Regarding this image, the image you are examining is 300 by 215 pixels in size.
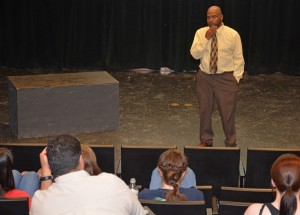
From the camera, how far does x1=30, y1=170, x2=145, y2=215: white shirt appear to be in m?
2.77

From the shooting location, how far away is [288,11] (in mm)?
10719

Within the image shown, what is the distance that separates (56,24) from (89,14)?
666 millimetres

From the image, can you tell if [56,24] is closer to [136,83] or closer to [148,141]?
[136,83]

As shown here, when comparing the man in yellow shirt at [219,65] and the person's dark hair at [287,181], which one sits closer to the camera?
the person's dark hair at [287,181]

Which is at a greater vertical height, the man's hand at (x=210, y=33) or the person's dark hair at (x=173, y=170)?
the man's hand at (x=210, y=33)

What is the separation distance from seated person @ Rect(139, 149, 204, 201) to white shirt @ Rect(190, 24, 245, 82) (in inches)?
102

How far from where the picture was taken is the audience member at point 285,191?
3.00 metres

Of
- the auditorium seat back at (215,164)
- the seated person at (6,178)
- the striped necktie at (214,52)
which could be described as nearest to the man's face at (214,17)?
the striped necktie at (214,52)

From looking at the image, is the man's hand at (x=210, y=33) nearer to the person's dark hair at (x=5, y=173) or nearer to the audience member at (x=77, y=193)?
the person's dark hair at (x=5, y=173)

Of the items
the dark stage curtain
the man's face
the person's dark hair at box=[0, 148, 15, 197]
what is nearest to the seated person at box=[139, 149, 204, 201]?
the person's dark hair at box=[0, 148, 15, 197]

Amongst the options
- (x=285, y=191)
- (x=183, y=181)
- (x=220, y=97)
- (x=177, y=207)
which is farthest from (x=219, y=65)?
(x=285, y=191)

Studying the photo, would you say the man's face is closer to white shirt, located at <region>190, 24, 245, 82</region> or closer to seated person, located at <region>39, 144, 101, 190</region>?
white shirt, located at <region>190, 24, 245, 82</region>

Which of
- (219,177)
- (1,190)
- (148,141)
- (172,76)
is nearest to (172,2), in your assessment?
(172,76)

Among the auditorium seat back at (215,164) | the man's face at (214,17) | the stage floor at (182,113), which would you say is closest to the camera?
the auditorium seat back at (215,164)
